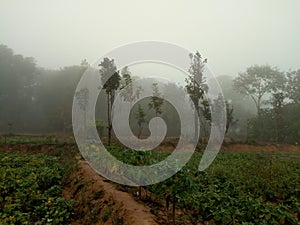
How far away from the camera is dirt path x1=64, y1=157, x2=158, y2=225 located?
20.1ft

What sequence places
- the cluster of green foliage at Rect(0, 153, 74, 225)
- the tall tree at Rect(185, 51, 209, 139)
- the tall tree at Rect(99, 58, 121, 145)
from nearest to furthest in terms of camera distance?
the cluster of green foliage at Rect(0, 153, 74, 225)
the tall tree at Rect(99, 58, 121, 145)
the tall tree at Rect(185, 51, 209, 139)

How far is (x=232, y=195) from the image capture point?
25.3ft

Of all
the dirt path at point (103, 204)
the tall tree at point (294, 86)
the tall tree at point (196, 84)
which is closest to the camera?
the dirt path at point (103, 204)

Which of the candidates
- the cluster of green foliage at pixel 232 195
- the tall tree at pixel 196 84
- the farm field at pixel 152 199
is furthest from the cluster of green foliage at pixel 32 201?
the tall tree at pixel 196 84

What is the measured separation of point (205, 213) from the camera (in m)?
5.29

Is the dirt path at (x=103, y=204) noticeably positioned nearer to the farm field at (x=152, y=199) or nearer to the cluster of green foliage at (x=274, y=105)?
the farm field at (x=152, y=199)

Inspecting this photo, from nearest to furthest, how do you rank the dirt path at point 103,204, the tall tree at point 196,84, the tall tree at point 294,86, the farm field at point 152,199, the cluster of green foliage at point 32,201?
1. the farm field at point 152,199
2. the dirt path at point 103,204
3. the cluster of green foliage at point 32,201
4. the tall tree at point 196,84
5. the tall tree at point 294,86

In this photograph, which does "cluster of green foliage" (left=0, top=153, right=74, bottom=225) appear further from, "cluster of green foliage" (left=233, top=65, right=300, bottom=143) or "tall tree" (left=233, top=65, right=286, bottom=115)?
"tall tree" (left=233, top=65, right=286, bottom=115)

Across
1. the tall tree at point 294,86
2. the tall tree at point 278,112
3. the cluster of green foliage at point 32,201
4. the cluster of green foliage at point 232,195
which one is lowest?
the cluster of green foliage at point 32,201

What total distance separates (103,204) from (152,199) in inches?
55.9

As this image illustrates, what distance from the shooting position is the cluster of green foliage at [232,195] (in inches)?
192

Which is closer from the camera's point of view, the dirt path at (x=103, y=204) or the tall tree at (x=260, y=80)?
the dirt path at (x=103, y=204)

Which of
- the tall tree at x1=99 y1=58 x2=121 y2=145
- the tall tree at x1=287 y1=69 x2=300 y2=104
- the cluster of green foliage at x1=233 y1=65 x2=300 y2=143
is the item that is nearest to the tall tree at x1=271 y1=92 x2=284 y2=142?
the cluster of green foliage at x1=233 y1=65 x2=300 y2=143

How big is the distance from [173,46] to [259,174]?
20.6 feet
